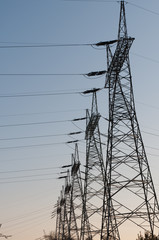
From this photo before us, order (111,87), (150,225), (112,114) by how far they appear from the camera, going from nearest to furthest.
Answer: (150,225) < (112,114) < (111,87)

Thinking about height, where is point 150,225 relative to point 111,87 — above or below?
below

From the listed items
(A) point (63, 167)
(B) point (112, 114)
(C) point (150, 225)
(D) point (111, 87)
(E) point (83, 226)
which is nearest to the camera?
(C) point (150, 225)

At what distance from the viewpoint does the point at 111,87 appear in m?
23.7

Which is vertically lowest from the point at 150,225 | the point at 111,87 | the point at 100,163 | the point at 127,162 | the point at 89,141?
A: the point at 150,225

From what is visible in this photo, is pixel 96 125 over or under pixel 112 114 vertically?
over

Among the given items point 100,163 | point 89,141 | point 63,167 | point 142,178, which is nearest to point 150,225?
point 142,178

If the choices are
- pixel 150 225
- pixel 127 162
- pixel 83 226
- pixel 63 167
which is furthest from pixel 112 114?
pixel 63 167

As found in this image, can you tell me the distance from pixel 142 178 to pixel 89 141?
9.83 meters

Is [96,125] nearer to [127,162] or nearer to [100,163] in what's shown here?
[100,163]

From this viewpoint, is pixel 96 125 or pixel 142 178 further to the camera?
pixel 96 125

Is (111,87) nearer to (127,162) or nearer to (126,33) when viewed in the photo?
(126,33)

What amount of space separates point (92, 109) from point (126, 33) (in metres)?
8.58

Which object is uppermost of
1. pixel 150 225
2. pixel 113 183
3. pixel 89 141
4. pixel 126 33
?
pixel 126 33

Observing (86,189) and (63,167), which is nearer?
(86,189)
